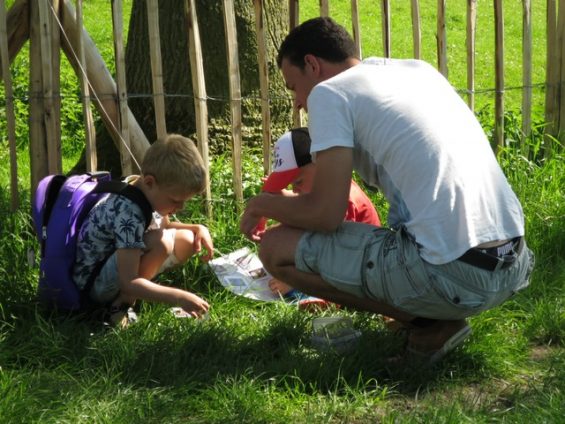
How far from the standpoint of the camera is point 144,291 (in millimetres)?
3986

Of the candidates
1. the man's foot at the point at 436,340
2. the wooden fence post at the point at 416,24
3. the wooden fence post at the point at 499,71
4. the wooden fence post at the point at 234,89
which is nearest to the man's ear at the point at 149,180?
the wooden fence post at the point at 234,89

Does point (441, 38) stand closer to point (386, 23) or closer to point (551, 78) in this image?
point (386, 23)

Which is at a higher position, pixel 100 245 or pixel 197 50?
pixel 197 50

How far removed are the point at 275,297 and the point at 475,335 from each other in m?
1.05

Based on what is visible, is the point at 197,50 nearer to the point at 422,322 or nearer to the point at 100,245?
the point at 100,245

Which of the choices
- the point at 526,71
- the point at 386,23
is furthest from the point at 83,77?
the point at 526,71

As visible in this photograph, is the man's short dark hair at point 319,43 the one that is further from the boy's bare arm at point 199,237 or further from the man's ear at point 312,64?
the boy's bare arm at point 199,237

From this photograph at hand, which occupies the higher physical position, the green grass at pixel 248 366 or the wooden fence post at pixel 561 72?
the wooden fence post at pixel 561 72

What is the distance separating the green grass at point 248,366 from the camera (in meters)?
3.34

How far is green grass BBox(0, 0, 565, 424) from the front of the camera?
132 inches

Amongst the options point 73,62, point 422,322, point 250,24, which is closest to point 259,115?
point 250,24

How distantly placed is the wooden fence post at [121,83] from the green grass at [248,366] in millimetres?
587

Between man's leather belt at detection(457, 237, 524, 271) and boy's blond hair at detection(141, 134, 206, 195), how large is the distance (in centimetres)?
122

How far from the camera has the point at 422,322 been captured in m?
3.92
